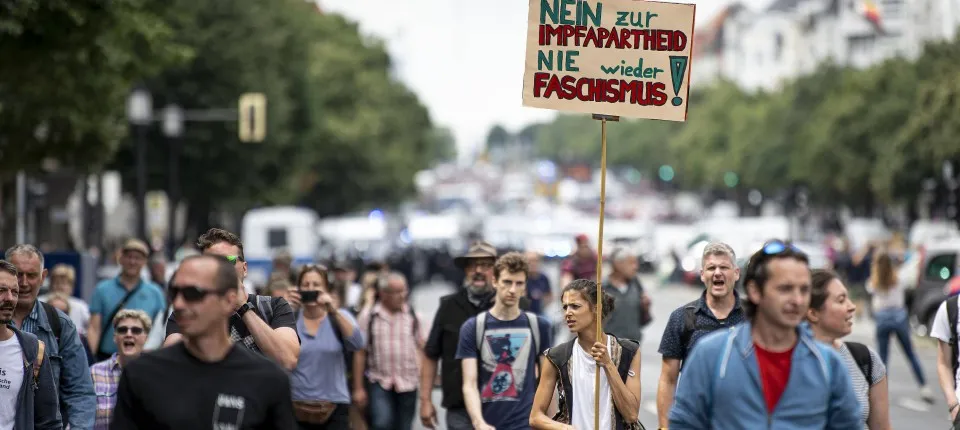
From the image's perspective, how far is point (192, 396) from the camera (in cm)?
534

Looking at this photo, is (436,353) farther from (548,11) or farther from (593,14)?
(593,14)

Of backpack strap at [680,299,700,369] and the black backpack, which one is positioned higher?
backpack strap at [680,299,700,369]

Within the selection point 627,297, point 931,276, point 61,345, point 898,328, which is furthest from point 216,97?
point 61,345

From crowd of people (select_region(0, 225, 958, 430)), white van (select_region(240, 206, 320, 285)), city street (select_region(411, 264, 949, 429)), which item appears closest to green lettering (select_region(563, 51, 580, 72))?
crowd of people (select_region(0, 225, 958, 430))

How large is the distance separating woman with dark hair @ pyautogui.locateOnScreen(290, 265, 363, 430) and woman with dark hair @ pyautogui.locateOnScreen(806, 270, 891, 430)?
4.24 metres

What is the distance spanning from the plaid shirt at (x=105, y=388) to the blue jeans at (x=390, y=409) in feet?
9.97

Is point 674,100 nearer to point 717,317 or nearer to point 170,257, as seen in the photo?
point 717,317

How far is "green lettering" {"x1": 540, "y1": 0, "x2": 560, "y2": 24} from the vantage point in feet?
26.4

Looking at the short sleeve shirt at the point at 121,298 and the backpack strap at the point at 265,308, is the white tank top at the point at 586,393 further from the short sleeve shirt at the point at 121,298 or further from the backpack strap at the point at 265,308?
the short sleeve shirt at the point at 121,298

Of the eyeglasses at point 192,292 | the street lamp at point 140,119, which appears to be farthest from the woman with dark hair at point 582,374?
the street lamp at point 140,119

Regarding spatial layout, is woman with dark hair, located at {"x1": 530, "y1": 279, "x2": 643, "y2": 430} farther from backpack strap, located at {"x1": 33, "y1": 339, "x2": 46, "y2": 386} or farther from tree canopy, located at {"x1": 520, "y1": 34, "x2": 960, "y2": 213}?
tree canopy, located at {"x1": 520, "y1": 34, "x2": 960, "y2": 213}

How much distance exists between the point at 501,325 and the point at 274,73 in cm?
4316

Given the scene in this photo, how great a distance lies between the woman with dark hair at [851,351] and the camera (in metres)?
6.45

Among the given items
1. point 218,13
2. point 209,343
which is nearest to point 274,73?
point 218,13
